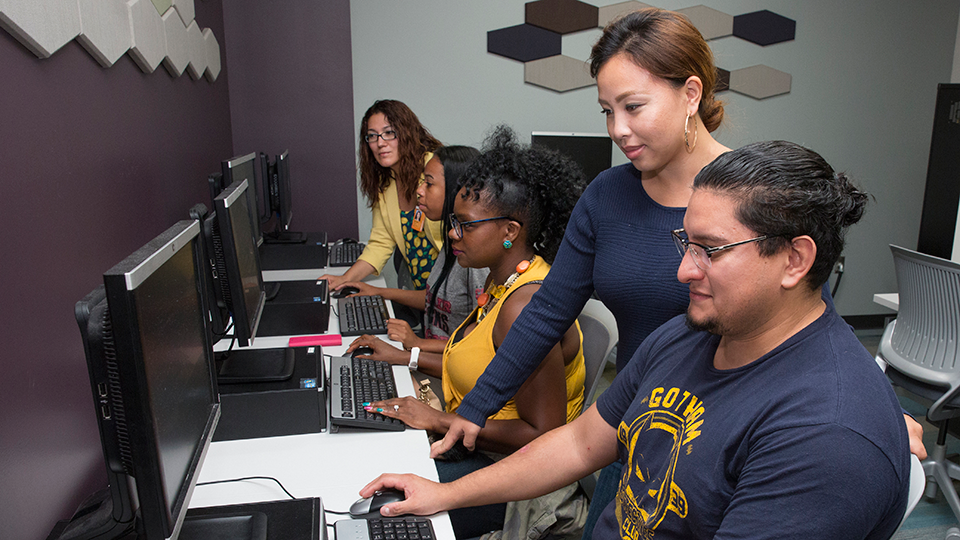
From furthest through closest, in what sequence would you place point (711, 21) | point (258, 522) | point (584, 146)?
point (711, 21) → point (584, 146) → point (258, 522)

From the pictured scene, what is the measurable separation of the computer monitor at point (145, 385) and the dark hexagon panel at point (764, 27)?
4.08 metres

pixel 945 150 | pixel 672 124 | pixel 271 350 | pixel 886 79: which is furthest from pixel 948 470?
pixel 886 79

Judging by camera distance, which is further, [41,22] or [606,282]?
[606,282]

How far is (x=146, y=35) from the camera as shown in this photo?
1.93 metres

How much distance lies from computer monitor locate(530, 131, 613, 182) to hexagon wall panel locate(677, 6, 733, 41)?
977 mm

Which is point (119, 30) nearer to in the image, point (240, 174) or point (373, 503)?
point (240, 174)

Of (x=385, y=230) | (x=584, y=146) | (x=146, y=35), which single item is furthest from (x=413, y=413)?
(x=584, y=146)

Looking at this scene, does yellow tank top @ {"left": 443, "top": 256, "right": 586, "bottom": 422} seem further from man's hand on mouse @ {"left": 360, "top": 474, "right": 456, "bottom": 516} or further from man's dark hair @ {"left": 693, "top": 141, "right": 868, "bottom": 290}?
man's dark hair @ {"left": 693, "top": 141, "right": 868, "bottom": 290}

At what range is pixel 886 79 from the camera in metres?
4.29

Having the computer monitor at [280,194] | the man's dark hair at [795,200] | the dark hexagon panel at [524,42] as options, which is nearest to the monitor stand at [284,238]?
the computer monitor at [280,194]

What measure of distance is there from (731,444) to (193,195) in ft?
7.84

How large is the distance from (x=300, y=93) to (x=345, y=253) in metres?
1.11

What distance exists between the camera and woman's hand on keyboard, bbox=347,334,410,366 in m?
1.83

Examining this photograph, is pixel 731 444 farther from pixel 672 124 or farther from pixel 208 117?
pixel 208 117
